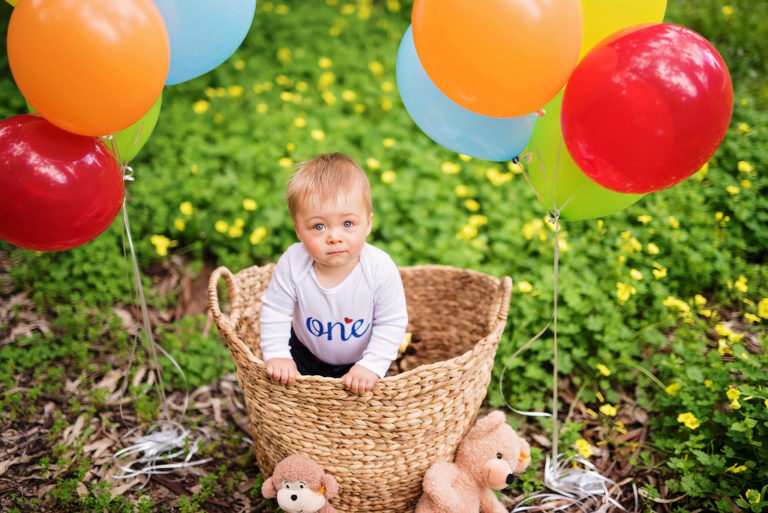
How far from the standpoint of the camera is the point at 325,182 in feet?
6.13

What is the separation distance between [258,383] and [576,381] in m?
1.42

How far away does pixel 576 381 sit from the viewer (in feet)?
8.43

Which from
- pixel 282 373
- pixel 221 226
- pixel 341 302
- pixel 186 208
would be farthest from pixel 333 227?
pixel 186 208

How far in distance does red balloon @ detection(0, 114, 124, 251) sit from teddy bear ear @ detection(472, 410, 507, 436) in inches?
56.2

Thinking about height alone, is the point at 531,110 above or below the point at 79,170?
above

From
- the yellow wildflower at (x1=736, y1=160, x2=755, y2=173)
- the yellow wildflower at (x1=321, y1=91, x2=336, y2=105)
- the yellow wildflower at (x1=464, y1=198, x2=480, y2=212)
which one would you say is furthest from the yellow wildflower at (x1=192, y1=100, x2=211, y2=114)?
the yellow wildflower at (x1=736, y1=160, x2=755, y2=173)

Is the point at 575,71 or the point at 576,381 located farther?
the point at 576,381

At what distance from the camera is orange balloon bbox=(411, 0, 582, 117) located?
1501mm

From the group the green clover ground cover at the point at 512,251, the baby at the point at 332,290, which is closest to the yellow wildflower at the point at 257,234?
the green clover ground cover at the point at 512,251

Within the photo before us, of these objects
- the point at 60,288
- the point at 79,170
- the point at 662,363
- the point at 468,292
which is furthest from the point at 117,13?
the point at 662,363

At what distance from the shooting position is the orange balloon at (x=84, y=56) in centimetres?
148

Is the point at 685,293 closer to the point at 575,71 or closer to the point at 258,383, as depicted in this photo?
the point at 575,71

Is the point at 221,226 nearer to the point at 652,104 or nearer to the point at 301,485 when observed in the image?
the point at 301,485

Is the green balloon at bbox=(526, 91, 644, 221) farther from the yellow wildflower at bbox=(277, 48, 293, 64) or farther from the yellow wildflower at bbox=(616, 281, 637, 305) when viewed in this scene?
the yellow wildflower at bbox=(277, 48, 293, 64)
